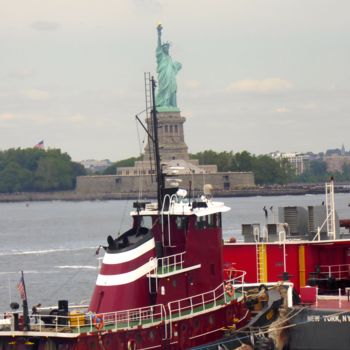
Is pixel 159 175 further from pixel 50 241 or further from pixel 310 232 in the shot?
pixel 50 241

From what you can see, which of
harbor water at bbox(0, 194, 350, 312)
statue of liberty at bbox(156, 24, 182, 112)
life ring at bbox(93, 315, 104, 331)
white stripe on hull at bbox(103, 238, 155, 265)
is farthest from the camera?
statue of liberty at bbox(156, 24, 182, 112)

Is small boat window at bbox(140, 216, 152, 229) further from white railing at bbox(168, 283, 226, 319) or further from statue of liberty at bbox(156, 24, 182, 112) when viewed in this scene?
statue of liberty at bbox(156, 24, 182, 112)

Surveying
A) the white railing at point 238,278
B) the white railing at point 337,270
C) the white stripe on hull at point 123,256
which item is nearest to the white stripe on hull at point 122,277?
the white stripe on hull at point 123,256

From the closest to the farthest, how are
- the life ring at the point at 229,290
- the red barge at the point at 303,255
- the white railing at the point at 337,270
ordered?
the life ring at the point at 229,290 < the red barge at the point at 303,255 < the white railing at the point at 337,270

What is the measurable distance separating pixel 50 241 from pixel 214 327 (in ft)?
218

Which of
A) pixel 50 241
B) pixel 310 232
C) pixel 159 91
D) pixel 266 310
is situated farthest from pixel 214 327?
pixel 159 91

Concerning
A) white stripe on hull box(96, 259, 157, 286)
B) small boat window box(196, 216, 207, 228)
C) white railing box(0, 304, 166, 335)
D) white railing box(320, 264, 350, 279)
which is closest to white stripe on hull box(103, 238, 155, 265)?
white stripe on hull box(96, 259, 157, 286)

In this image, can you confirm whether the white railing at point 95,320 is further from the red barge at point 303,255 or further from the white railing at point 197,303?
the red barge at point 303,255

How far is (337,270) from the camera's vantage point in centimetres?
3609

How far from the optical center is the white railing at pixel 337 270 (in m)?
35.7

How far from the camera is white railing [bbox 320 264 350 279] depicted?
35719 millimetres

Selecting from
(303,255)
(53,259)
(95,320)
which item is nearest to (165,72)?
(53,259)

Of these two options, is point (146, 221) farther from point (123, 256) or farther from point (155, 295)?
point (155, 295)

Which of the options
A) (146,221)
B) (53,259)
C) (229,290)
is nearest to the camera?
(146,221)
